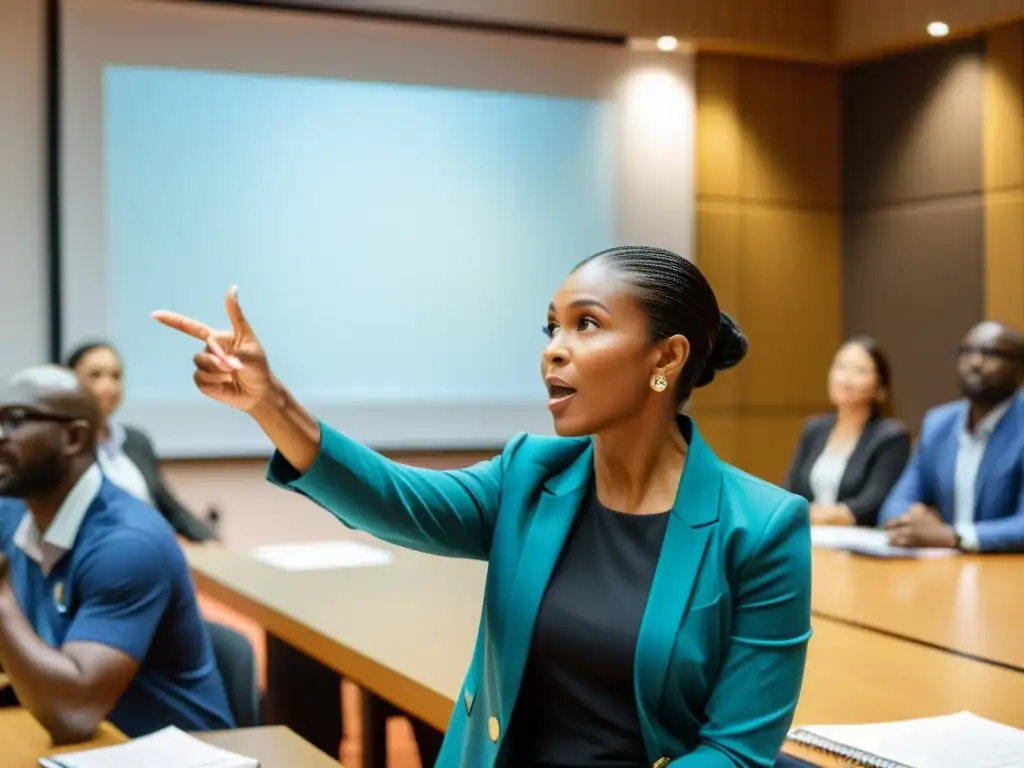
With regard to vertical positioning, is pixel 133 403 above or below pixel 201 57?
below

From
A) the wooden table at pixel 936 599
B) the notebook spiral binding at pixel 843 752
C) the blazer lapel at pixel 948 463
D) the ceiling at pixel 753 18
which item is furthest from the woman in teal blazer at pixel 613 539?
the ceiling at pixel 753 18

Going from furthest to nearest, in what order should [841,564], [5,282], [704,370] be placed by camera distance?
[5,282], [841,564], [704,370]

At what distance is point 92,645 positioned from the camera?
216 centimetres

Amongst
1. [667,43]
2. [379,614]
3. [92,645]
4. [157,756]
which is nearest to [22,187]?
[667,43]

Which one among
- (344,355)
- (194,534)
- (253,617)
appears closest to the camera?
(253,617)

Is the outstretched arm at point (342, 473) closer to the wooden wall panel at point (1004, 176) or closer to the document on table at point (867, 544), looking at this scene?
the document on table at point (867, 544)

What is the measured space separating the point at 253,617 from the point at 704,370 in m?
1.96

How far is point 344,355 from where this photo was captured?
6.20 meters

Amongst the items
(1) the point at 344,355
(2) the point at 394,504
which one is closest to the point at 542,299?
(1) the point at 344,355

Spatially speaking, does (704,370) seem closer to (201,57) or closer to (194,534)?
(194,534)

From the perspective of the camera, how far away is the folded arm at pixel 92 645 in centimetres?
A: 206

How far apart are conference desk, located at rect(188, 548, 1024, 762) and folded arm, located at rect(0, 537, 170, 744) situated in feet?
1.67

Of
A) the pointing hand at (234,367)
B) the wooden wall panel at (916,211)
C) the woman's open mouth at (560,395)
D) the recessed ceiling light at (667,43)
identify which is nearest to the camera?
the pointing hand at (234,367)

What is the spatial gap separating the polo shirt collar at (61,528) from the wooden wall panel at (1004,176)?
16.4 ft
